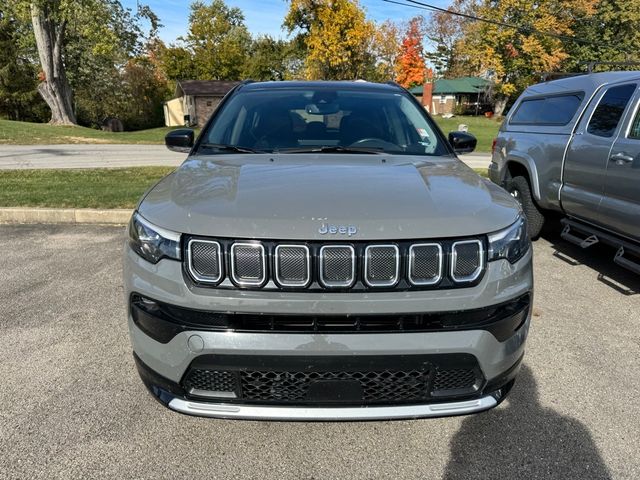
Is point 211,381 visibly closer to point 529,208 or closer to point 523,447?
point 523,447

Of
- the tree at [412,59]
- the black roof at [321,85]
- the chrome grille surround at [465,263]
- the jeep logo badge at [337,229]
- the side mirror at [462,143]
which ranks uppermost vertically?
the tree at [412,59]

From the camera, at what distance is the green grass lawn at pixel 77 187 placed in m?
6.99

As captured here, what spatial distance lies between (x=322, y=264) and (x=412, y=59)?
65099 mm

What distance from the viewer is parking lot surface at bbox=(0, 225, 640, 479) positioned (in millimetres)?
2281

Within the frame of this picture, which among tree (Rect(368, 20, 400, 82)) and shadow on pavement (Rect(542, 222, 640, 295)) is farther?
tree (Rect(368, 20, 400, 82))

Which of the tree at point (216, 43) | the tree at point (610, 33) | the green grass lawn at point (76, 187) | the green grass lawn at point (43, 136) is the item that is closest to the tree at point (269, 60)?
the tree at point (216, 43)

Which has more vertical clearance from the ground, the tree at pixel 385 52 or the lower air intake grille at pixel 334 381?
the tree at pixel 385 52

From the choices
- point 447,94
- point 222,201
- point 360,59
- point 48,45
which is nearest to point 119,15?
point 48,45

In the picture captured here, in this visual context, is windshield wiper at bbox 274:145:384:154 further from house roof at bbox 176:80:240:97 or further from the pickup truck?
house roof at bbox 176:80:240:97

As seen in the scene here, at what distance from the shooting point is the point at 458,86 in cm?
6800

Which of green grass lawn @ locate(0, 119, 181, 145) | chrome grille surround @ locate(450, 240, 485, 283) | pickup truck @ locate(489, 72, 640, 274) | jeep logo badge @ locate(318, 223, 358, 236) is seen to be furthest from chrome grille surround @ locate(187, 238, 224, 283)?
green grass lawn @ locate(0, 119, 181, 145)

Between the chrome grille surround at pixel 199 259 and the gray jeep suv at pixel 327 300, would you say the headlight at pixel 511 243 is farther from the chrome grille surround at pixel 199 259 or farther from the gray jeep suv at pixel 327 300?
the chrome grille surround at pixel 199 259

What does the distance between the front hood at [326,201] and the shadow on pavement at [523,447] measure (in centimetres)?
114

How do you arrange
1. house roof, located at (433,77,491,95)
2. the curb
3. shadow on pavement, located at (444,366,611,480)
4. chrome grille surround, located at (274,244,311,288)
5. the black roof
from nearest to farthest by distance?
1. chrome grille surround, located at (274,244,311,288)
2. shadow on pavement, located at (444,366,611,480)
3. the black roof
4. the curb
5. house roof, located at (433,77,491,95)
